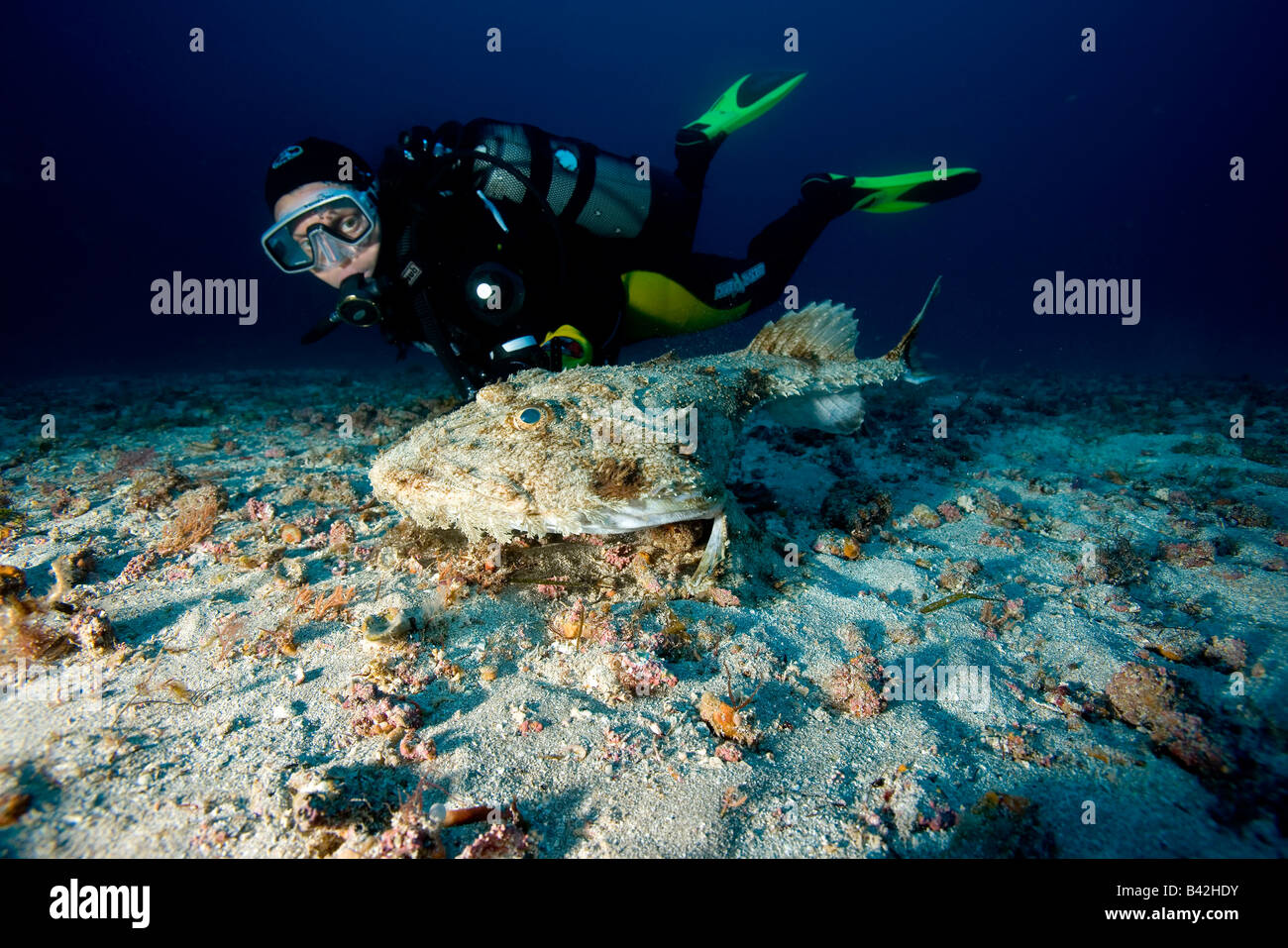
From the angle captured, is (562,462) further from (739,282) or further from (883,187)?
(883,187)

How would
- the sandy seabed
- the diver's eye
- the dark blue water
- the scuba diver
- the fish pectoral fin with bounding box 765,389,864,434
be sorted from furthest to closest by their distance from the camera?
the dark blue water < the fish pectoral fin with bounding box 765,389,864,434 < the scuba diver < the diver's eye < the sandy seabed

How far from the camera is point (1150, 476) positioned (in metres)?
5.64

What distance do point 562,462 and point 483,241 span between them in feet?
12.4

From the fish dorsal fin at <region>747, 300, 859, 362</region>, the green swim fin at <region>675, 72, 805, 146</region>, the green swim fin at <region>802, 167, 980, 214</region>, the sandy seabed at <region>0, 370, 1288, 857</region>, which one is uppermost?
the green swim fin at <region>675, 72, 805, 146</region>

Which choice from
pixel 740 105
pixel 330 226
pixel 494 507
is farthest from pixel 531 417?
pixel 740 105

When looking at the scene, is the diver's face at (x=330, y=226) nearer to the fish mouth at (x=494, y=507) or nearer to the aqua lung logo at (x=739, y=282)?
the fish mouth at (x=494, y=507)

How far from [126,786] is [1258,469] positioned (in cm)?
959

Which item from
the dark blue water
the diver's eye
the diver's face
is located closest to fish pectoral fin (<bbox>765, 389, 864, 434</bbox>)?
the diver's eye

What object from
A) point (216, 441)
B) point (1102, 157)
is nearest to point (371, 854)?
point (216, 441)

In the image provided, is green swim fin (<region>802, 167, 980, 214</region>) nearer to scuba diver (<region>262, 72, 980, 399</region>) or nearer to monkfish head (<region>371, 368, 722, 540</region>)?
scuba diver (<region>262, 72, 980, 399</region>)

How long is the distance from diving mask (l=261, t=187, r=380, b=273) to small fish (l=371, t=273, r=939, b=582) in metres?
3.11

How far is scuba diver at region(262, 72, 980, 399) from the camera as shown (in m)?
5.45
